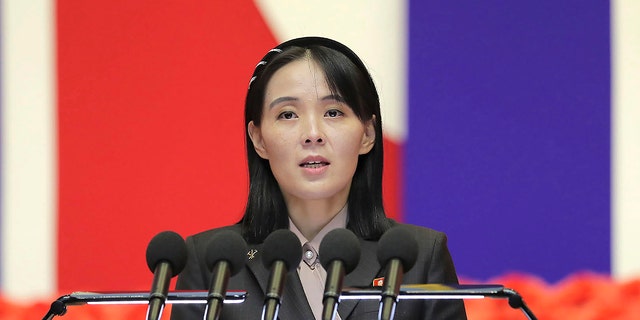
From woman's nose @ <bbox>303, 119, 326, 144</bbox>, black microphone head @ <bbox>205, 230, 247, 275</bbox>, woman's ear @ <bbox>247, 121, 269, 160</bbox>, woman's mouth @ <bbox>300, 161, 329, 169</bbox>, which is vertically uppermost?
woman's ear @ <bbox>247, 121, 269, 160</bbox>

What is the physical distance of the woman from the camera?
1.98 metres

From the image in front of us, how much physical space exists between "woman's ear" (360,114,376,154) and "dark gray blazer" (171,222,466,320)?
0.18 m

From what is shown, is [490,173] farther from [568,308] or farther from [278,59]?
[278,59]

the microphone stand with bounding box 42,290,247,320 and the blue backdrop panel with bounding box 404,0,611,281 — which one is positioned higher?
the blue backdrop panel with bounding box 404,0,611,281

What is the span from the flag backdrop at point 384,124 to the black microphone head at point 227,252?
1.67 metres

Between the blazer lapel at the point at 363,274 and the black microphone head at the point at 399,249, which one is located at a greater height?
the blazer lapel at the point at 363,274

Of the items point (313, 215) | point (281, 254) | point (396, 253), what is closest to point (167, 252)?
point (281, 254)

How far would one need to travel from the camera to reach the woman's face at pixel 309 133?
198 cm

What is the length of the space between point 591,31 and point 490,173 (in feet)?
1.74

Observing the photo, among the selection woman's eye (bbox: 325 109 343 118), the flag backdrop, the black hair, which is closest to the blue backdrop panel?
the flag backdrop

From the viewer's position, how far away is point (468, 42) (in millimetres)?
3145

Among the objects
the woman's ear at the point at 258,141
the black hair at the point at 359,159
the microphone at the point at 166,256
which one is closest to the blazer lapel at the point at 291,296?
the black hair at the point at 359,159

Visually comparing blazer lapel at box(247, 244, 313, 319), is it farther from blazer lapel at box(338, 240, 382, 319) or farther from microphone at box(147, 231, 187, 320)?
microphone at box(147, 231, 187, 320)

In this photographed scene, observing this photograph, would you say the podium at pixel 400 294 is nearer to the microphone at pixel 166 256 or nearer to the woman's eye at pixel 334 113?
the microphone at pixel 166 256
